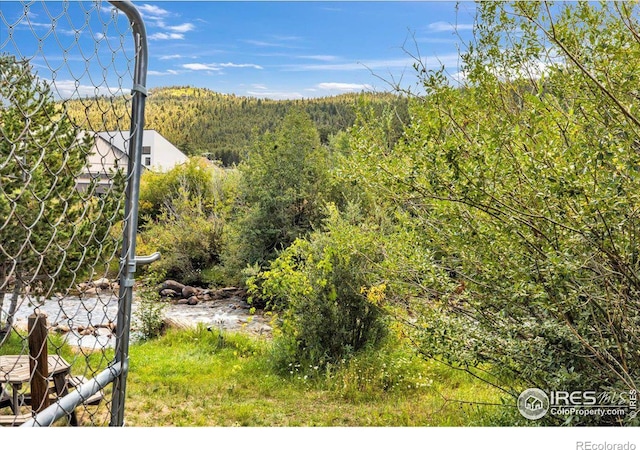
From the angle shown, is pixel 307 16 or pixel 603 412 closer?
pixel 603 412

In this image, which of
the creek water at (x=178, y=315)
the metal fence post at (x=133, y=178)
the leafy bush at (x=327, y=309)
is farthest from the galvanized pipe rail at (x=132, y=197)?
the creek water at (x=178, y=315)

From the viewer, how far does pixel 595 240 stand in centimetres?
129

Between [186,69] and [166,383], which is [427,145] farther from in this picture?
[186,69]

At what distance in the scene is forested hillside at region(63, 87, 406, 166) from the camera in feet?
27.9

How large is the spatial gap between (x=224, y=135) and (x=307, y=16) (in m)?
4.82

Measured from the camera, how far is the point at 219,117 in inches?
371

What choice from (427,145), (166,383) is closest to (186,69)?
(166,383)

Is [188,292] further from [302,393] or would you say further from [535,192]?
[535,192]

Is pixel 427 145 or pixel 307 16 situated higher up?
pixel 307 16

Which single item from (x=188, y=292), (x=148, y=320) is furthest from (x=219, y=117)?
(x=148, y=320)

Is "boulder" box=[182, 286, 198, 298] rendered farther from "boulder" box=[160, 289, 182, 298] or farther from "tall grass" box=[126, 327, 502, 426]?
"tall grass" box=[126, 327, 502, 426]

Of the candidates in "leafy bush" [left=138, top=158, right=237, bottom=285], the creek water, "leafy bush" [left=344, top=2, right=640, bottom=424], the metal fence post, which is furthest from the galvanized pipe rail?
"leafy bush" [left=138, top=158, right=237, bottom=285]

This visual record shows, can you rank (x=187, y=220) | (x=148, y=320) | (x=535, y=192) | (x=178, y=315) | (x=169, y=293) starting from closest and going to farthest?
(x=535, y=192)
(x=148, y=320)
(x=178, y=315)
(x=169, y=293)
(x=187, y=220)
